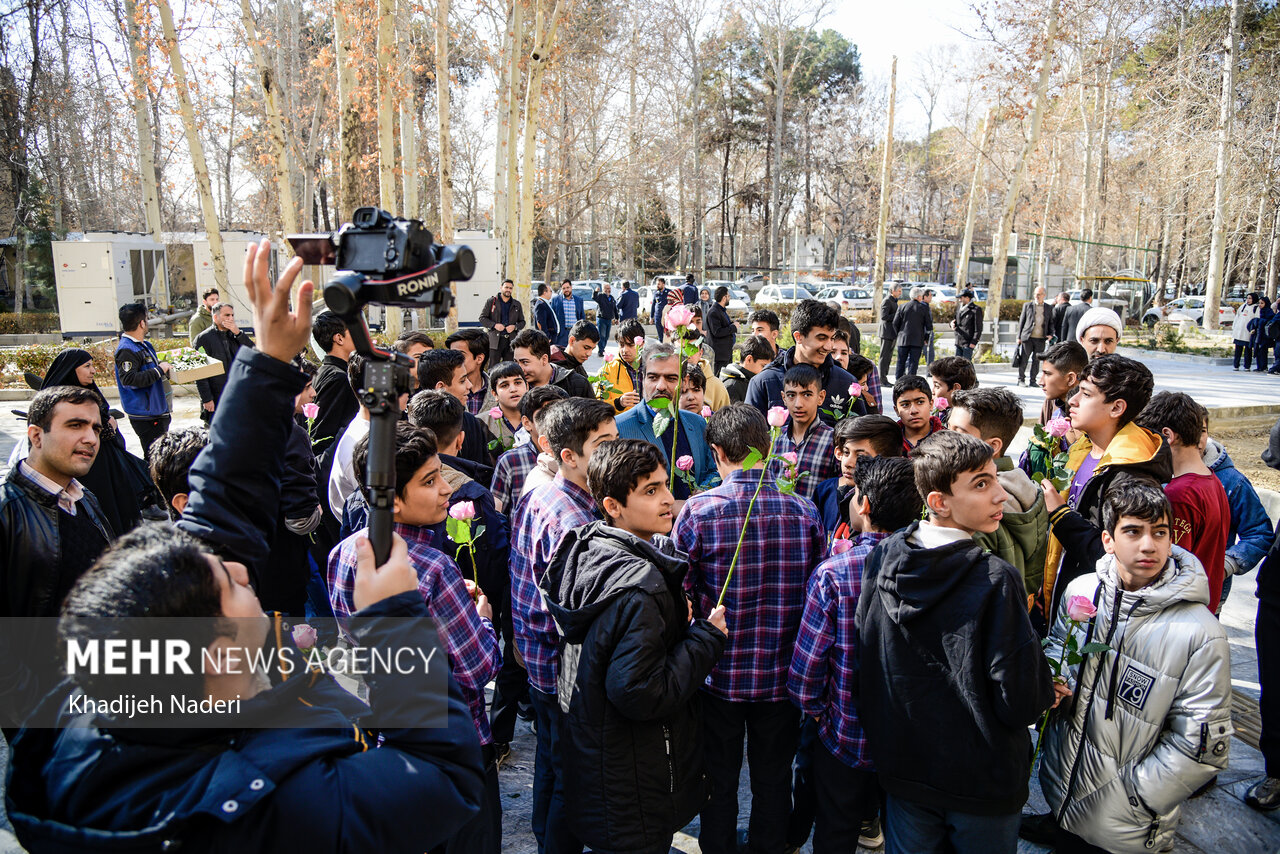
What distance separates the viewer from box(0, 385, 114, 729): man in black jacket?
2.50 meters


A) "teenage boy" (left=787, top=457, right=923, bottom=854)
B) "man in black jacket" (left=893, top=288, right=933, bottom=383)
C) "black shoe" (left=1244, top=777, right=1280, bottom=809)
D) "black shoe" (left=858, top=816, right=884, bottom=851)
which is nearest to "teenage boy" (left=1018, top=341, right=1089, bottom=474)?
"black shoe" (left=1244, top=777, right=1280, bottom=809)

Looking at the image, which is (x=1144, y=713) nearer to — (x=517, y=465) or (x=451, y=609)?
(x=451, y=609)

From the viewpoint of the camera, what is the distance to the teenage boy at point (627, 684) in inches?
87.4

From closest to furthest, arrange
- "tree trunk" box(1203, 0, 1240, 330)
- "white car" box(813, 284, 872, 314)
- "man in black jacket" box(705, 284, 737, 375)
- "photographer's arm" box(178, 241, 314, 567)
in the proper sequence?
"photographer's arm" box(178, 241, 314, 567)
"man in black jacket" box(705, 284, 737, 375)
"tree trunk" box(1203, 0, 1240, 330)
"white car" box(813, 284, 872, 314)

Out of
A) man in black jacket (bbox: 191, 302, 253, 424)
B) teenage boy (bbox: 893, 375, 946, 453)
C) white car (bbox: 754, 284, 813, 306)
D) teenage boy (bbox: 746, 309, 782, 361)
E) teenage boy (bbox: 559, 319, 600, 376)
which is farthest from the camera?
white car (bbox: 754, 284, 813, 306)

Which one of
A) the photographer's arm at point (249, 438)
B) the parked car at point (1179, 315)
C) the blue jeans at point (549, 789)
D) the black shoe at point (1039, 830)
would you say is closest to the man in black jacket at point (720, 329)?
the black shoe at point (1039, 830)

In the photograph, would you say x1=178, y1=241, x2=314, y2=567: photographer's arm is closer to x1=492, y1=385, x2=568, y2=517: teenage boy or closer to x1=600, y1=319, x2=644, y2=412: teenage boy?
x1=492, y1=385, x2=568, y2=517: teenage boy

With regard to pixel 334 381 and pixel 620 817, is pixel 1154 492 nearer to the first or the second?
pixel 620 817

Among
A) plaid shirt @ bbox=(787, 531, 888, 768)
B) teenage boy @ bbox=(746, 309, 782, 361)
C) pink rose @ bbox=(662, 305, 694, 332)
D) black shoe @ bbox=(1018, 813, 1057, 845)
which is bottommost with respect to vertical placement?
black shoe @ bbox=(1018, 813, 1057, 845)

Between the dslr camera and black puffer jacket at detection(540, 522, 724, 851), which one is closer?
the dslr camera

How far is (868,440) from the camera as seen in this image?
3.50 meters

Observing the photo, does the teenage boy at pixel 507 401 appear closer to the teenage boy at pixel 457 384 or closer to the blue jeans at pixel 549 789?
the teenage boy at pixel 457 384

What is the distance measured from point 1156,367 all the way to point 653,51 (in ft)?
80.7

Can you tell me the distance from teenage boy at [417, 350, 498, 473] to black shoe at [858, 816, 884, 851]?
2.62 meters
